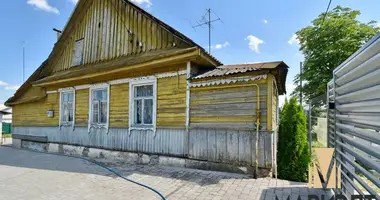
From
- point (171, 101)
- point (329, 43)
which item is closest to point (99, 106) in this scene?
point (171, 101)

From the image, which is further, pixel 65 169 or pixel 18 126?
pixel 18 126

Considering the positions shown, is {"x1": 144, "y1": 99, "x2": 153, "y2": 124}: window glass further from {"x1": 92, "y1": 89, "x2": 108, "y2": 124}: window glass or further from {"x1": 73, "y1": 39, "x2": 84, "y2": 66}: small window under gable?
{"x1": 73, "y1": 39, "x2": 84, "y2": 66}: small window under gable

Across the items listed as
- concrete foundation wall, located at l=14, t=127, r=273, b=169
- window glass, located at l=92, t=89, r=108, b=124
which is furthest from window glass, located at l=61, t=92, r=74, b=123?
window glass, located at l=92, t=89, r=108, b=124

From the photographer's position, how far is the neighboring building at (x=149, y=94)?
5.19m

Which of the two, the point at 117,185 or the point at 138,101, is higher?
the point at 138,101

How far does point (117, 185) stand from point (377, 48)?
15.9ft

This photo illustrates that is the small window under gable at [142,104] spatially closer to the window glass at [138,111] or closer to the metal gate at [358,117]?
the window glass at [138,111]

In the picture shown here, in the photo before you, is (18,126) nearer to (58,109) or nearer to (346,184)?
(58,109)

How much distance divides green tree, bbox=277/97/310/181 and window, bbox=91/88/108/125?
6.08 meters

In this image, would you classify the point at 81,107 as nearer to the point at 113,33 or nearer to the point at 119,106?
the point at 119,106

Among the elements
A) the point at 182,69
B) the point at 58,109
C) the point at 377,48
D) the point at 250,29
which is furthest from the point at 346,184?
the point at 58,109

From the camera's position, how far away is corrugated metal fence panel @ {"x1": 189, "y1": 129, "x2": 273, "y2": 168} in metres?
4.94

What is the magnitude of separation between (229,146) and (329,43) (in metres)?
13.8

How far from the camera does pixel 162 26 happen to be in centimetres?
698
